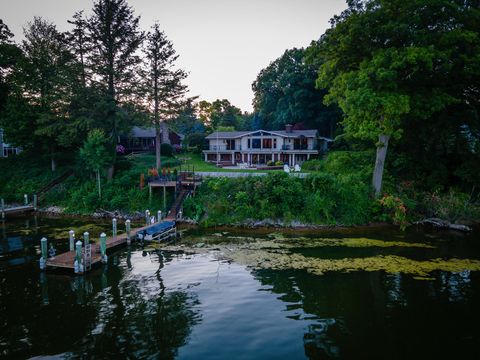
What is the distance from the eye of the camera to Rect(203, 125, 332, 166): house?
50.9 m

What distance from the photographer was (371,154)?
33.2 meters

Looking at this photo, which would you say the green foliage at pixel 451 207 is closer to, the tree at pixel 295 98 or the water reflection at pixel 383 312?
the water reflection at pixel 383 312

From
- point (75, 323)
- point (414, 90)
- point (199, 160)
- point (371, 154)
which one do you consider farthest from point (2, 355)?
point (199, 160)

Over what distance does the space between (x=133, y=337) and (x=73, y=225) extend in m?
20.2

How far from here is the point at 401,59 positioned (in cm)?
2333

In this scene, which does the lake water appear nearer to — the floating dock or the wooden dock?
the floating dock

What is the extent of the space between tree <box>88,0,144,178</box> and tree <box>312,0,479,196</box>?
22624 mm

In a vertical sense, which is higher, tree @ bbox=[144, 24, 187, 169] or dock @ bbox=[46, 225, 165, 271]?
tree @ bbox=[144, 24, 187, 169]

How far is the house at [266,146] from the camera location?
5088 centimetres

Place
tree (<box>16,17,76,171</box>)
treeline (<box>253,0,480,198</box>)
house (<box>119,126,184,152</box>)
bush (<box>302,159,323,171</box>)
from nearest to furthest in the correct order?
treeline (<box>253,0,480,198</box>)
tree (<box>16,17,76,171</box>)
bush (<box>302,159,323,171</box>)
house (<box>119,126,184,152</box>)

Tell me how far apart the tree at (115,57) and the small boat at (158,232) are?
15.6 m

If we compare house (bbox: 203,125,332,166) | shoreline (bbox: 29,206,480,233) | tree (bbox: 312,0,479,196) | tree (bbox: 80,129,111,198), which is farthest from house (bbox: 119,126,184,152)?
tree (bbox: 312,0,479,196)

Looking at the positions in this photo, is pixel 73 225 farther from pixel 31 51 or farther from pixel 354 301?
pixel 31 51

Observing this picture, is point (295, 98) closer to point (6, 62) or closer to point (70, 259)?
point (6, 62)
